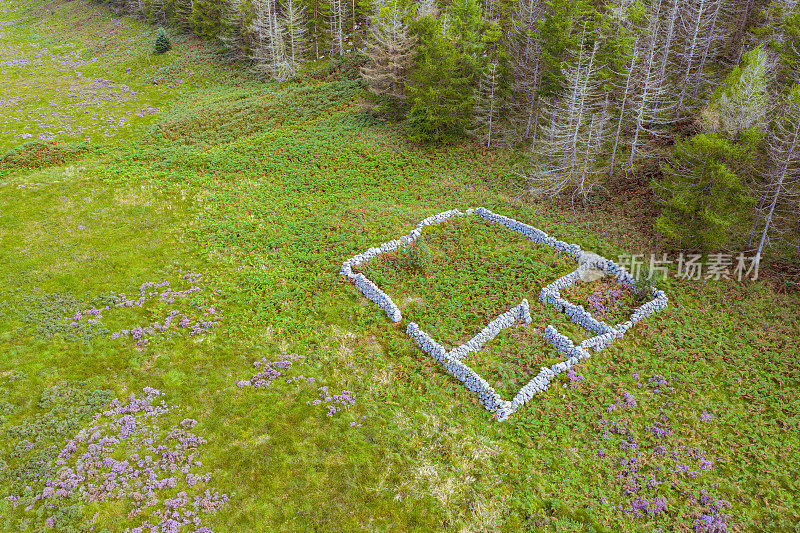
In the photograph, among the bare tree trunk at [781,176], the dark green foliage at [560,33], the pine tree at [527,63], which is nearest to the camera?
the bare tree trunk at [781,176]

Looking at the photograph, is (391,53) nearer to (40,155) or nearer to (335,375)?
(335,375)

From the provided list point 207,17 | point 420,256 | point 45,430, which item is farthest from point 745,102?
point 207,17

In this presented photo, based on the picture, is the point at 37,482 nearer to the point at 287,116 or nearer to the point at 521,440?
the point at 521,440

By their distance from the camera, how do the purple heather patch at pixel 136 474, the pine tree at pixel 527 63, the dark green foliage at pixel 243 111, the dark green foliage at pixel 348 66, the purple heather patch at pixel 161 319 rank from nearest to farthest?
the purple heather patch at pixel 136 474 → the purple heather patch at pixel 161 319 → the pine tree at pixel 527 63 → the dark green foliage at pixel 243 111 → the dark green foliage at pixel 348 66

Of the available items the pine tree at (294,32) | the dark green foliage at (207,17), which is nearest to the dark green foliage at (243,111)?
the pine tree at (294,32)

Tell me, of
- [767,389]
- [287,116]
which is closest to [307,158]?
[287,116]

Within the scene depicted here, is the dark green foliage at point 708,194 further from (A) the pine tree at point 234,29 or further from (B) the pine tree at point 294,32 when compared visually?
(A) the pine tree at point 234,29

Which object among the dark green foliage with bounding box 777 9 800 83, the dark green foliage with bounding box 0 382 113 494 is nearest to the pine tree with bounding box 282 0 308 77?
the dark green foliage with bounding box 0 382 113 494

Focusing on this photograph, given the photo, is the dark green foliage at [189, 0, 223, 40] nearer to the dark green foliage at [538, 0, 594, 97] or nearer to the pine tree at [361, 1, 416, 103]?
the pine tree at [361, 1, 416, 103]
